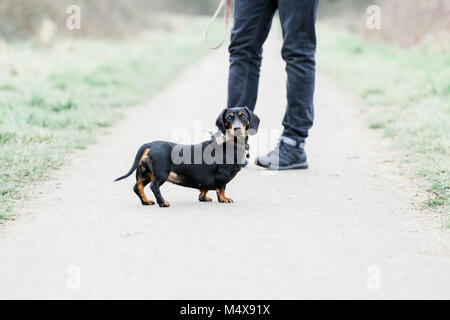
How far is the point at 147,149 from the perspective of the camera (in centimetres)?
384

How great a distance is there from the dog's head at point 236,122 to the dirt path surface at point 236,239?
39 centimetres

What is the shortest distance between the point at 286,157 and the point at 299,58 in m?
0.68

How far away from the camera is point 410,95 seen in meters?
8.19

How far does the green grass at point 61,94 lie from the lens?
495 cm

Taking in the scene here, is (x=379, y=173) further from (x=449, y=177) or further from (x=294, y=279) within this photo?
(x=294, y=279)

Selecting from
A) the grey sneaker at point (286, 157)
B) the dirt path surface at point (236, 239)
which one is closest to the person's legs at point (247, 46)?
the grey sneaker at point (286, 157)

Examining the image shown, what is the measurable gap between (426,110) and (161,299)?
16.6 ft

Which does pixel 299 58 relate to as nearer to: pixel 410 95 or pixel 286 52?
pixel 286 52

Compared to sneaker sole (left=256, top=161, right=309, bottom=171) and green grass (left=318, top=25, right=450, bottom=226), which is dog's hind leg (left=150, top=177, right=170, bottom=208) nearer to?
sneaker sole (left=256, top=161, right=309, bottom=171)

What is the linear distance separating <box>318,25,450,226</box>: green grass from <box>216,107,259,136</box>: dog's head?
1.07 meters

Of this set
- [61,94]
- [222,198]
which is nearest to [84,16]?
[61,94]

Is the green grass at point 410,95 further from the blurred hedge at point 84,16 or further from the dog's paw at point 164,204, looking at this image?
the blurred hedge at point 84,16

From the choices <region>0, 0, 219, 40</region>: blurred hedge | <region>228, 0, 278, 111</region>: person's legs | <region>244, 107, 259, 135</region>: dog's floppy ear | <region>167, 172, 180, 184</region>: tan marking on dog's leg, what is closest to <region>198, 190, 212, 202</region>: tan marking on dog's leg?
<region>167, 172, 180, 184</region>: tan marking on dog's leg

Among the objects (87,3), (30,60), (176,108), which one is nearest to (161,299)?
(176,108)
